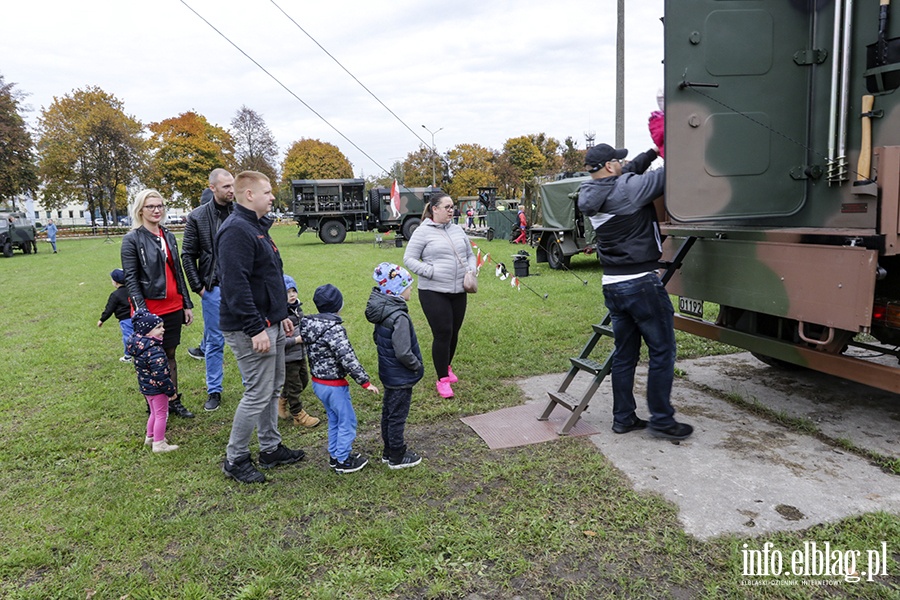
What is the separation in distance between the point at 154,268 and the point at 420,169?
57430 mm

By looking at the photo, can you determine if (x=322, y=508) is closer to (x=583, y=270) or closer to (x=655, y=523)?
(x=655, y=523)

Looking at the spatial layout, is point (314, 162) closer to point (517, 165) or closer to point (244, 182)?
point (517, 165)

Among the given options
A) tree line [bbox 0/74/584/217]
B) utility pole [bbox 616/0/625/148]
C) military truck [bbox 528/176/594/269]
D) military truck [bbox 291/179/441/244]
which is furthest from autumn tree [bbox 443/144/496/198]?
utility pole [bbox 616/0/625/148]

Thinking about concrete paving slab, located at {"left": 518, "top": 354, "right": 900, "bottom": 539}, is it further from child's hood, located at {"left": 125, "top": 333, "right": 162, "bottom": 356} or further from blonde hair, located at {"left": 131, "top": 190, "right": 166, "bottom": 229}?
blonde hair, located at {"left": 131, "top": 190, "right": 166, "bottom": 229}

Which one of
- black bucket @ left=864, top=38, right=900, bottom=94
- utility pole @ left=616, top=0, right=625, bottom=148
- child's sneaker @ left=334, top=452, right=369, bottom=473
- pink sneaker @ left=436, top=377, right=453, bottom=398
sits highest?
utility pole @ left=616, top=0, right=625, bottom=148

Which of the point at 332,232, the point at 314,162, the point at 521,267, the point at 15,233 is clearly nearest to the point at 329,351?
the point at 521,267

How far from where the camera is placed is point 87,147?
3919 centimetres

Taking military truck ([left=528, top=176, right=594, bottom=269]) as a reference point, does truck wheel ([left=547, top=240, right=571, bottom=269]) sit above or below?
below

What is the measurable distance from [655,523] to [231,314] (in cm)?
253

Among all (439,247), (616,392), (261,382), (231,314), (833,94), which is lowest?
(616,392)

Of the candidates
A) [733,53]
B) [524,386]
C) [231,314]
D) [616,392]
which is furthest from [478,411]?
[733,53]

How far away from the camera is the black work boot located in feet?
15.2

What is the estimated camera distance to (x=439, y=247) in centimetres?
486

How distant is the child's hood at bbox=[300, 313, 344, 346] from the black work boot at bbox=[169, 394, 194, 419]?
1864 mm
